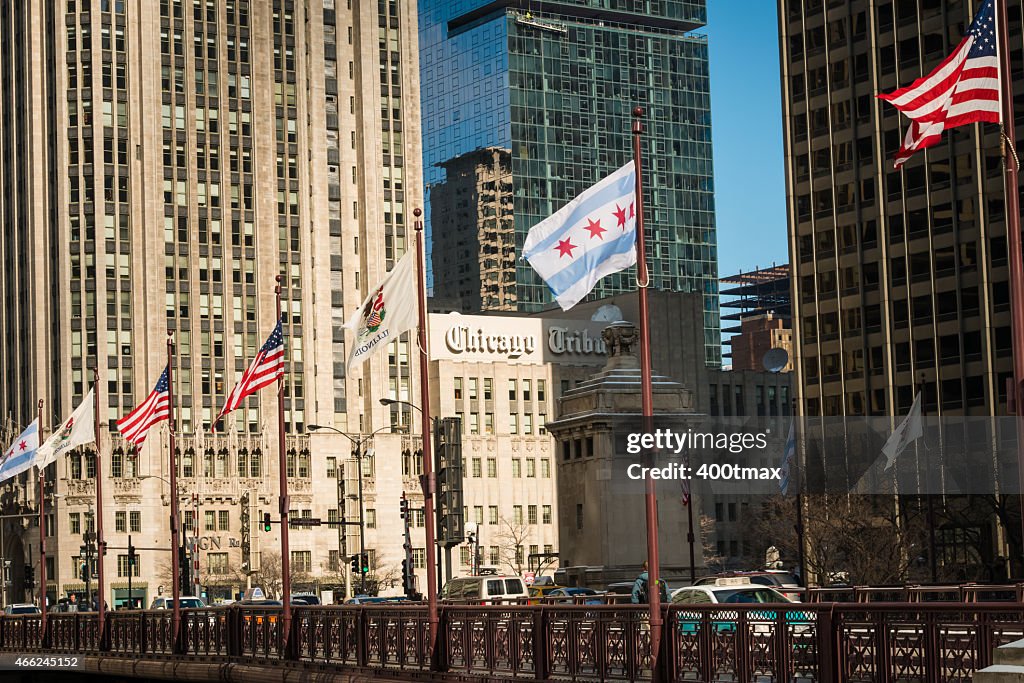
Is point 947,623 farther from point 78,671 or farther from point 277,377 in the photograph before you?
point 78,671

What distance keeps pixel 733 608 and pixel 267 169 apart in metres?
140

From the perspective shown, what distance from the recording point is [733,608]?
81.0 ft

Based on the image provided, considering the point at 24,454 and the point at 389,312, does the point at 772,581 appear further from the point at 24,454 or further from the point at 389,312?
the point at 389,312

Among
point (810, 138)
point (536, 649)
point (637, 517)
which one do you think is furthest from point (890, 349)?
point (536, 649)

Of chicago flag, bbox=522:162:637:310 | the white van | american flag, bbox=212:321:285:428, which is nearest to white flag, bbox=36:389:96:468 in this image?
american flag, bbox=212:321:285:428

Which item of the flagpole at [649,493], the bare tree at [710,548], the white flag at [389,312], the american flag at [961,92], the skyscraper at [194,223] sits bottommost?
the bare tree at [710,548]

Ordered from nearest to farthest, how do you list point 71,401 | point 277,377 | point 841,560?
1. point 277,377
2. point 841,560
3. point 71,401

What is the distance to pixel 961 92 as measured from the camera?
2538 cm

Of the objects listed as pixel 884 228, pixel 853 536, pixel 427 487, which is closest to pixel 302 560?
pixel 884 228

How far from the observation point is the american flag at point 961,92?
25094mm

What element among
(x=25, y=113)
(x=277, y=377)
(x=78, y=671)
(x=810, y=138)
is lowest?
(x=78, y=671)

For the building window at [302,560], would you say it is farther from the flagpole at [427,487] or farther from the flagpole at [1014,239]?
the flagpole at [1014,239]

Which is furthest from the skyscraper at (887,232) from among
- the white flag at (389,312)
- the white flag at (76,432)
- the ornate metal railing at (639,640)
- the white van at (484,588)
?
the white flag at (389,312)

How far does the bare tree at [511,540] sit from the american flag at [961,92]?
5330 inches
